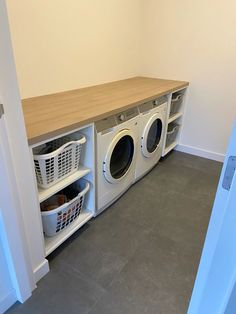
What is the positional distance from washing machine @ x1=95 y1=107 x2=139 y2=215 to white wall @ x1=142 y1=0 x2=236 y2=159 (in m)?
1.20

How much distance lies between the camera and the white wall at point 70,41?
5.44 ft

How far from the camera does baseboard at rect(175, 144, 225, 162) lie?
2881 mm

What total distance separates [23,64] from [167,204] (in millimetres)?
1651

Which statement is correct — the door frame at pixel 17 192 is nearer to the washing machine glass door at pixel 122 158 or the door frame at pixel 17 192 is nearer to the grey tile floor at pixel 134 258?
the grey tile floor at pixel 134 258

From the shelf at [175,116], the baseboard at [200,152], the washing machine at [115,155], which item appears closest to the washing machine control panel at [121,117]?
the washing machine at [115,155]

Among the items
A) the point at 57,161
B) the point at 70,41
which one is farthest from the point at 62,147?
the point at 70,41

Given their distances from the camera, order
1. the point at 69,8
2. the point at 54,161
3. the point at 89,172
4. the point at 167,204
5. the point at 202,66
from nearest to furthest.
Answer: the point at 54,161, the point at 89,172, the point at 69,8, the point at 167,204, the point at 202,66

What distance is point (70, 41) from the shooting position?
198 cm

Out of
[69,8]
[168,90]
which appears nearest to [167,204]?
[168,90]

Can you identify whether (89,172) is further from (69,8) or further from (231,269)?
(69,8)

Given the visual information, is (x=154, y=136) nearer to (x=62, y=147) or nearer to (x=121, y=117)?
(x=121, y=117)

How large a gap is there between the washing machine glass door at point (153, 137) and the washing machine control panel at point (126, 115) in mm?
282

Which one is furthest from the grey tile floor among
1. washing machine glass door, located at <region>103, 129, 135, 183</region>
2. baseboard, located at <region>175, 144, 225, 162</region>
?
baseboard, located at <region>175, 144, 225, 162</region>

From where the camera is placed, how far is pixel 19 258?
1.17m
